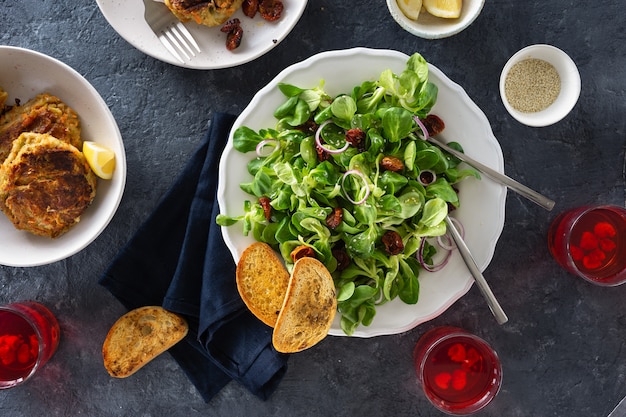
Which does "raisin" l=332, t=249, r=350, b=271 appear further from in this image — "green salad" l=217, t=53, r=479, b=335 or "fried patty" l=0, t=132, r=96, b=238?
"fried patty" l=0, t=132, r=96, b=238

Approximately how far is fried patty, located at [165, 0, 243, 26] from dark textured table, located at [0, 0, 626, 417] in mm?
209

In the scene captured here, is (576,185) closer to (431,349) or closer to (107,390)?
(431,349)

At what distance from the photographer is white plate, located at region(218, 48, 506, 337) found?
176 centimetres

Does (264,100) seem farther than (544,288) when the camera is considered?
No

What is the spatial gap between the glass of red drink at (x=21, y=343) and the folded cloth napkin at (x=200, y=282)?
0.28 meters

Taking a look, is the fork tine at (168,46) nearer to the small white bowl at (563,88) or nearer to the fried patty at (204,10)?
the fried patty at (204,10)

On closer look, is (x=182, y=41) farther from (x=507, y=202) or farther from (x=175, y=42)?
(x=507, y=202)

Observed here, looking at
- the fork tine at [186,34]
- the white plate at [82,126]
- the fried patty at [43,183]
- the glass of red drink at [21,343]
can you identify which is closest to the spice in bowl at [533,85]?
the fork tine at [186,34]

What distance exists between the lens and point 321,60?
69.2 inches

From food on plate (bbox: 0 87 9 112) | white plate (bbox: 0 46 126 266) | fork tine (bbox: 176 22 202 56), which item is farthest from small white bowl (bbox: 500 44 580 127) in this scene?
food on plate (bbox: 0 87 9 112)

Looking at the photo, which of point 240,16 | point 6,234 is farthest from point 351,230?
point 6,234

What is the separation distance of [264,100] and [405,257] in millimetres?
631

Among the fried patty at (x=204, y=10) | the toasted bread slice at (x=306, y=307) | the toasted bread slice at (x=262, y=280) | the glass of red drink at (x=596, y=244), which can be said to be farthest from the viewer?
the glass of red drink at (x=596, y=244)

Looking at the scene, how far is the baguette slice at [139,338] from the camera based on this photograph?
197 centimetres
